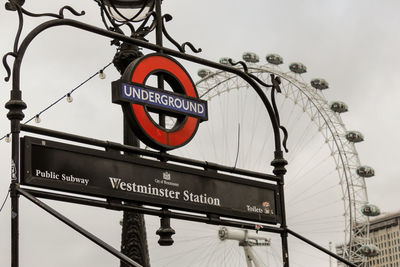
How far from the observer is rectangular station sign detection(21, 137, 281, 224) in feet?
32.8

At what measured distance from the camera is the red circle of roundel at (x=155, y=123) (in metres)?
11.4

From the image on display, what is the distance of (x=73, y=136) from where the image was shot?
34.4 ft

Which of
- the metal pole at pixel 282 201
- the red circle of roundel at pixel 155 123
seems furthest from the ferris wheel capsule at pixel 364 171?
the red circle of roundel at pixel 155 123

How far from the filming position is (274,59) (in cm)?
7156

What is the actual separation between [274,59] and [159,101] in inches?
2383

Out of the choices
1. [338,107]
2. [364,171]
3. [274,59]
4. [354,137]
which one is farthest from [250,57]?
[364,171]

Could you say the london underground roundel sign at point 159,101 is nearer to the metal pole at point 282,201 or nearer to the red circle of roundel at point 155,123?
the red circle of roundel at point 155,123

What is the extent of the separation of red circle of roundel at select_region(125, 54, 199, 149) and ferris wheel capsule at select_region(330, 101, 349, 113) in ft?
200

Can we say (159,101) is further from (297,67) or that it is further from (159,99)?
(297,67)

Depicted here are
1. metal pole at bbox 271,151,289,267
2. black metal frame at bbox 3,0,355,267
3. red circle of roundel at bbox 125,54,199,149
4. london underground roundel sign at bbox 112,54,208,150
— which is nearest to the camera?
black metal frame at bbox 3,0,355,267

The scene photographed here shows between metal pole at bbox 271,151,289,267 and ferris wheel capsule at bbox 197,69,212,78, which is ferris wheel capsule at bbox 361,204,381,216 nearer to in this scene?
ferris wheel capsule at bbox 197,69,212,78

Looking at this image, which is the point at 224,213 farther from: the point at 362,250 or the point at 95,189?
the point at 362,250

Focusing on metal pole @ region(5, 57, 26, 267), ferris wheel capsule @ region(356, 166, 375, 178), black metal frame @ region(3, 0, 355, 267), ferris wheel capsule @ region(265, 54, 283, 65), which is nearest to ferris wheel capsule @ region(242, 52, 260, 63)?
ferris wheel capsule @ region(265, 54, 283, 65)

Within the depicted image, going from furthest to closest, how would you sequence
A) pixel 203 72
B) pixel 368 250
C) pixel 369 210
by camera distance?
pixel 368 250 → pixel 369 210 → pixel 203 72
